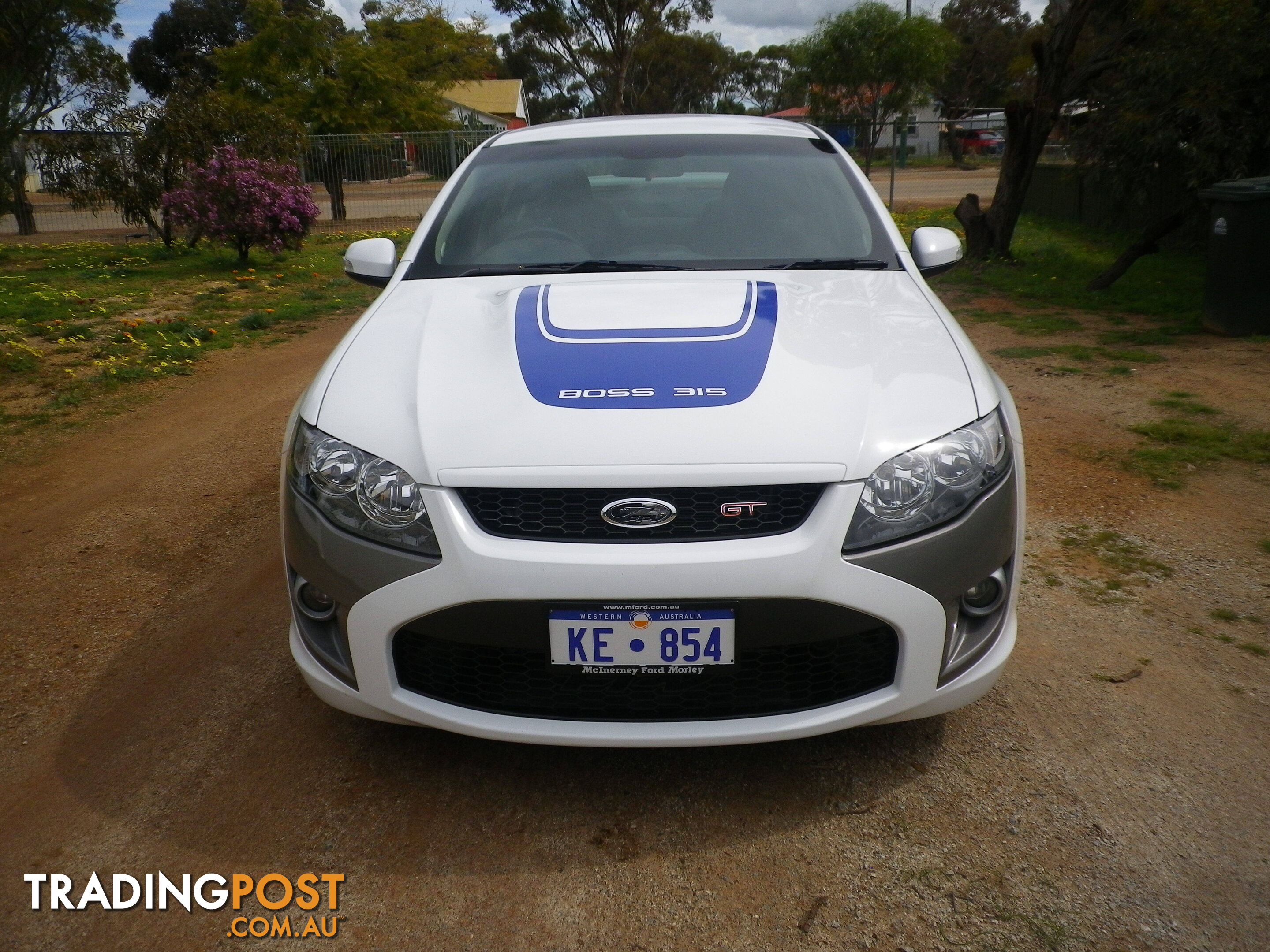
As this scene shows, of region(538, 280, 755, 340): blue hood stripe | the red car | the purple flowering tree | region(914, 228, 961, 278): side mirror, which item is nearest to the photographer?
region(538, 280, 755, 340): blue hood stripe

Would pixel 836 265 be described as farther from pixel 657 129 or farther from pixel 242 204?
pixel 242 204

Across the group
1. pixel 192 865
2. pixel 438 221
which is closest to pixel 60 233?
pixel 438 221

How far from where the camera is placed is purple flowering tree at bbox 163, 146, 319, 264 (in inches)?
489

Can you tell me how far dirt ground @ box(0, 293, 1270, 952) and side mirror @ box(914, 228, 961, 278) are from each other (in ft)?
3.74

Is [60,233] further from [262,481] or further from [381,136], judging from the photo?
[262,481]

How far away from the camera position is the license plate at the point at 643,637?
6.87 feet

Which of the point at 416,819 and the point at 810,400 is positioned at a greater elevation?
the point at 810,400

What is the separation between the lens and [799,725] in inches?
86.3

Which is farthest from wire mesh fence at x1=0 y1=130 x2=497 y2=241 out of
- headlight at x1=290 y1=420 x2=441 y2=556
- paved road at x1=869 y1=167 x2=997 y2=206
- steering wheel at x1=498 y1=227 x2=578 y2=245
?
headlight at x1=290 y1=420 x2=441 y2=556

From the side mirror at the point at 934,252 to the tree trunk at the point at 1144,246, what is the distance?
606 cm

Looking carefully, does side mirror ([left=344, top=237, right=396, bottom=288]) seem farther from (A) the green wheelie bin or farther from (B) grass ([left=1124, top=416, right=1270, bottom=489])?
(A) the green wheelie bin

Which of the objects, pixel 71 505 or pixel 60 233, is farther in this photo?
pixel 60 233

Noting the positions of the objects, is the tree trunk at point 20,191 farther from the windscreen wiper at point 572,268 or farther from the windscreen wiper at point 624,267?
the windscreen wiper at point 624,267

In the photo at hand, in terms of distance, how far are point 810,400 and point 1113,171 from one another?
1058 cm
